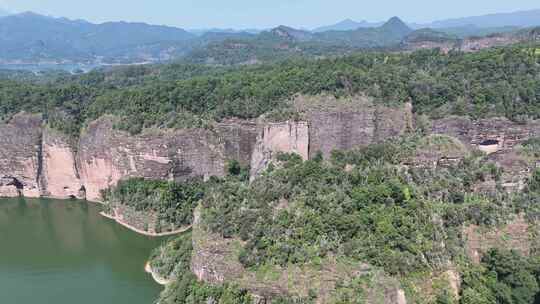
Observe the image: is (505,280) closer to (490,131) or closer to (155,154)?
(490,131)

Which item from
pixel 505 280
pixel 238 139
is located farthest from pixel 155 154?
pixel 505 280

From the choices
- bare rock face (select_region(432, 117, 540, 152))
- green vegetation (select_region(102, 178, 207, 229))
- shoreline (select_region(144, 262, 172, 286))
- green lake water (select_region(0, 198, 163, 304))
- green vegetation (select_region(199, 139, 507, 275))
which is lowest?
green lake water (select_region(0, 198, 163, 304))

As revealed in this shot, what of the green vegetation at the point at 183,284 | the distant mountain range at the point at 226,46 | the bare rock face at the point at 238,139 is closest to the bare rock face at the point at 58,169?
the bare rock face at the point at 238,139

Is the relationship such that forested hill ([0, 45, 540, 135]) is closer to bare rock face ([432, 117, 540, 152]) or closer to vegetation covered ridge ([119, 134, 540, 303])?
bare rock face ([432, 117, 540, 152])

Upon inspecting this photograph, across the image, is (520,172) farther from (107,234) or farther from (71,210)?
(71,210)

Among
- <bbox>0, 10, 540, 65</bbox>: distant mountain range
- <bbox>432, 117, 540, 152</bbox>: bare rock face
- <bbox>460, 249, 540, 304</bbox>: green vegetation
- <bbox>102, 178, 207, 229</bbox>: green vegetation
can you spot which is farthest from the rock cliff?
<bbox>0, 10, 540, 65</bbox>: distant mountain range

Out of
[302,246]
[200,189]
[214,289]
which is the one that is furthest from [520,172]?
[200,189]

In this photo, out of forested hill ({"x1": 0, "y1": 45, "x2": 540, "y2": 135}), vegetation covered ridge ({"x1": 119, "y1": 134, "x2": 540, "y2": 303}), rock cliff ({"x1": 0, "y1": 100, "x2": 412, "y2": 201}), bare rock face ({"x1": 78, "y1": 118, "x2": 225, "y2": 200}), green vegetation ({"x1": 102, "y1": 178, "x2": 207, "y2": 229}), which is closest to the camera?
vegetation covered ridge ({"x1": 119, "y1": 134, "x2": 540, "y2": 303})
